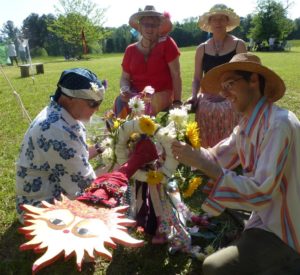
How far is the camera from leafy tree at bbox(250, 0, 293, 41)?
60.8 metres

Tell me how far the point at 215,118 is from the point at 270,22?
2466 inches

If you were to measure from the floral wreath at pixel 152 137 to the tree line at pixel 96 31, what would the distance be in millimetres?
39680

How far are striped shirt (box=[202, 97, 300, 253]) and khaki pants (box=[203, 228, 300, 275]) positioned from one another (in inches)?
2.3

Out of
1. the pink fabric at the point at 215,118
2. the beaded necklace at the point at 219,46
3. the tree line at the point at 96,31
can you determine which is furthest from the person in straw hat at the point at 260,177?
the tree line at the point at 96,31

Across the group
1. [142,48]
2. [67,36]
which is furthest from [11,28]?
[142,48]

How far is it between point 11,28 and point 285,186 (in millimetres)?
92955

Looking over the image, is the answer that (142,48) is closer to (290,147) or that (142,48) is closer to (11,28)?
(290,147)

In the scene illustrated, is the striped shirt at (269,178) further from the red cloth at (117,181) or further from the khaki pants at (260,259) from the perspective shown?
the red cloth at (117,181)

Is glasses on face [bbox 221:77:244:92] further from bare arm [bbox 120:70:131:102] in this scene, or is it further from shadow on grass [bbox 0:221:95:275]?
bare arm [bbox 120:70:131:102]

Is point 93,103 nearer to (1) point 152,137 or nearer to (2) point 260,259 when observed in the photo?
(1) point 152,137

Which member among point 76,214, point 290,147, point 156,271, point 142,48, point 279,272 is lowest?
point 156,271

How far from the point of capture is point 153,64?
15.9 feet

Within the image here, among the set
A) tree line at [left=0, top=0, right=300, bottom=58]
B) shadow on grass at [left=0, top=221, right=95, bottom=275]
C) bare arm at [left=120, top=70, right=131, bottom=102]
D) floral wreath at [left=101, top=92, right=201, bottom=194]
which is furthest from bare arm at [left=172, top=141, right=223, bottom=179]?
tree line at [left=0, top=0, right=300, bottom=58]

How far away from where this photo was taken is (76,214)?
2053mm
